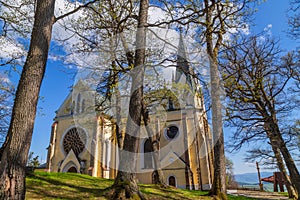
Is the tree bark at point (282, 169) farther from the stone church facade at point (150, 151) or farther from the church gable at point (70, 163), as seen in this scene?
the church gable at point (70, 163)

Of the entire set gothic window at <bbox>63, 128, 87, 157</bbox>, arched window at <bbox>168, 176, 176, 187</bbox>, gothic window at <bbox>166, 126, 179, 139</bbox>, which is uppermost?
gothic window at <bbox>166, 126, 179, 139</bbox>

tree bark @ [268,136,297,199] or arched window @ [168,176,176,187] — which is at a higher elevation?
tree bark @ [268,136,297,199]

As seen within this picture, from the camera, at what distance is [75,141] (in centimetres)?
2527

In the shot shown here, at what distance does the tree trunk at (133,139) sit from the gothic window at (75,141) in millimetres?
19744

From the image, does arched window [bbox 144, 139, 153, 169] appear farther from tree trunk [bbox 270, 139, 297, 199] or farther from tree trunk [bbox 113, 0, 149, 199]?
tree trunk [bbox 113, 0, 149, 199]

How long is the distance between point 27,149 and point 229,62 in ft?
33.4

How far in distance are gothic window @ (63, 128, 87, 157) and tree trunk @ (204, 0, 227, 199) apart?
19.5 meters

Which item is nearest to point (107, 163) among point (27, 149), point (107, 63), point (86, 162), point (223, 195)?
point (86, 162)

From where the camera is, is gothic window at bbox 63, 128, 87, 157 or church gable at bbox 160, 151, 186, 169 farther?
gothic window at bbox 63, 128, 87, 157

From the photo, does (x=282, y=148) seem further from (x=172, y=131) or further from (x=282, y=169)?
(x=172, y=131)

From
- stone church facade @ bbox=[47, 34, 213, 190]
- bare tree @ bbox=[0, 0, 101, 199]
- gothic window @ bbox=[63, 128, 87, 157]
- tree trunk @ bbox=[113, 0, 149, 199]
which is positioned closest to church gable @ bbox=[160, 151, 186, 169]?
stone church facade @ bbox=[47, 34, 213, 190]

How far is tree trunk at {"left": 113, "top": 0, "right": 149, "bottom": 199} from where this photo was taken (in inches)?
201

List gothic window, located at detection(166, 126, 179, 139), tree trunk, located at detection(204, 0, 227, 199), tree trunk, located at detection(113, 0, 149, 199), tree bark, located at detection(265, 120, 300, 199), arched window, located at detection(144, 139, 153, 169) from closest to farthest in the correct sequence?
tree trunk, located at detection(113, 0, 149, 199) → tree trunk, located at detection(204, 0, 227, 199) → tree bark, located at detection(265, 120, 300, 199) → arched window, located at detection(144, 139, 153, 169) → gothic window, located at detection(166, 126, 179, 139)

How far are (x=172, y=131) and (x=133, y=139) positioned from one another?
20.1m
